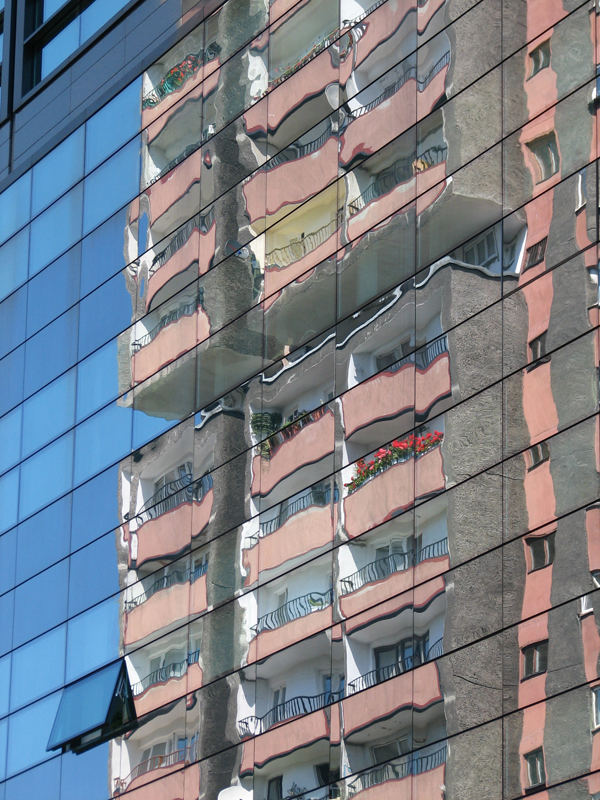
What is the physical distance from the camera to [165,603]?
129ft

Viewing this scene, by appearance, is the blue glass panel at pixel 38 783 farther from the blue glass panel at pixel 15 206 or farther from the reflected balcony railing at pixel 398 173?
the blue glass panel at pixel 15 206

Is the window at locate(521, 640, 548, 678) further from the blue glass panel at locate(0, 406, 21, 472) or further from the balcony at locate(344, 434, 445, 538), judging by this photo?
the blue glass panel at locate(0, 406, 21, 472)

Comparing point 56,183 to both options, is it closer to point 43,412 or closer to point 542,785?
point 43,412

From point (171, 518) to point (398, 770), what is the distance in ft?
32.7

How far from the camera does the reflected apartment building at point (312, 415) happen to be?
30.7 metres

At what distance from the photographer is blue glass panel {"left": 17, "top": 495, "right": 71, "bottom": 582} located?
4375cm

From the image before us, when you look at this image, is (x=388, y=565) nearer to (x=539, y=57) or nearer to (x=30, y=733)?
(x=539, y=57)

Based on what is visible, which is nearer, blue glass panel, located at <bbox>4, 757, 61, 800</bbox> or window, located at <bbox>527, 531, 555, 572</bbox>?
window, located at <bbox>527, 531, 555, 572</bbox>

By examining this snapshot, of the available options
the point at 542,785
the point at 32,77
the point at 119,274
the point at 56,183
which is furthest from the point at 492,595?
the point at 32,77

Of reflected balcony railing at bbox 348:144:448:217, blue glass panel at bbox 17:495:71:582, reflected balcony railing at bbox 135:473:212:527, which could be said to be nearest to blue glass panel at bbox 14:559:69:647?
blue glass panel at bbox 17:495:71:582

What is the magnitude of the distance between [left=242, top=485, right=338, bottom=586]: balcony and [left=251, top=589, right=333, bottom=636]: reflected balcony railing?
0.85m

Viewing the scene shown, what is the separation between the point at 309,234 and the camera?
38.2 meters

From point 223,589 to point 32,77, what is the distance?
65.1ft

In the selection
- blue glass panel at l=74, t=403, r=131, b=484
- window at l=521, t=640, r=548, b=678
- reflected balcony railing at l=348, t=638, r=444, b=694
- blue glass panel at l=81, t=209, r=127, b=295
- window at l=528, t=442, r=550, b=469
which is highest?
blue glass panel at l=81, t=209, r=127, b=295
